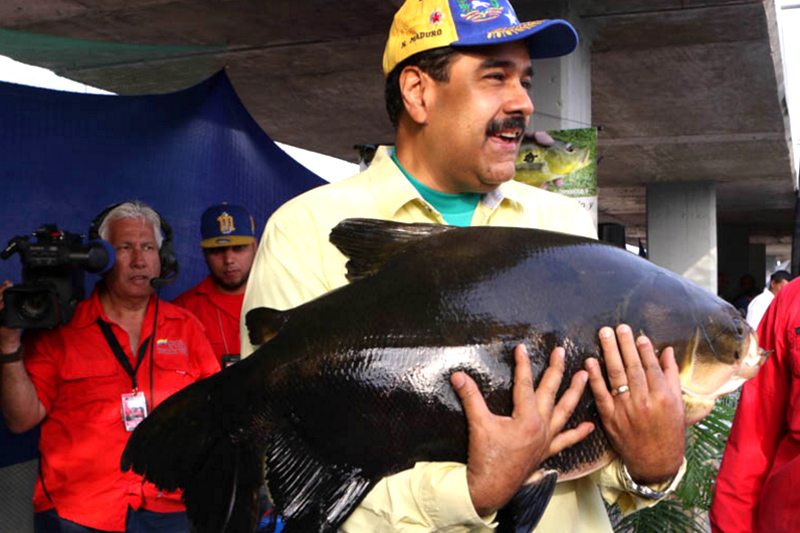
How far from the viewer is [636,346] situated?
1.35 m

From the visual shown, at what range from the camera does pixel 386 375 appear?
133 centimetres

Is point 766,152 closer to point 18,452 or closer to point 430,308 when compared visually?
point 18,452

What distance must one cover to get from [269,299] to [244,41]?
706cm

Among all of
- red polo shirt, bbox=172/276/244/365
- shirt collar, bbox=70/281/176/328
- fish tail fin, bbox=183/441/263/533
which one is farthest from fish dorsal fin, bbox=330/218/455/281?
red polo shirt, bbox=172/276/244/365

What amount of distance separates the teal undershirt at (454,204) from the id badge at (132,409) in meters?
2.29

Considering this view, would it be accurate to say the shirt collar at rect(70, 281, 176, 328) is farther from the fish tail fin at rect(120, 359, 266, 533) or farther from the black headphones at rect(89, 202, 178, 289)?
the fish tail fin at rect(120, 359, 266, 533)

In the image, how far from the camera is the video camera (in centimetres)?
344

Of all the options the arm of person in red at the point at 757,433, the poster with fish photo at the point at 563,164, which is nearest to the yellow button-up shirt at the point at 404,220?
the arm of person in red at the point at 757,433

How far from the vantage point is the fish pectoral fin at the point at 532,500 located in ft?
4.44

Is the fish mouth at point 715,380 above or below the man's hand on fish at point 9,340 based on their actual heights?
above

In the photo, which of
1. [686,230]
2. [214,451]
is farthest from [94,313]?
[686,230]

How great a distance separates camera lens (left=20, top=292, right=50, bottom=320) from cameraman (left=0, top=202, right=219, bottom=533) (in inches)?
4.0

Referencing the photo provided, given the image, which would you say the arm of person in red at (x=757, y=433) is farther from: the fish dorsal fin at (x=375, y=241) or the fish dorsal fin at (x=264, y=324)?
the fish dorsal fin at (x=264, y=324)

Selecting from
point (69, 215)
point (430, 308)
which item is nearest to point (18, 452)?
point (69, 215)
